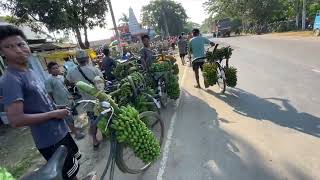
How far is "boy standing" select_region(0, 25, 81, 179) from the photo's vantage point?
2709 mm

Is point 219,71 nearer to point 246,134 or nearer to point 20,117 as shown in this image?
point 246,134

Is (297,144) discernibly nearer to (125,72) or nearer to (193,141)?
(193,141)

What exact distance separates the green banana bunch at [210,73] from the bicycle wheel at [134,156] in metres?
3.84

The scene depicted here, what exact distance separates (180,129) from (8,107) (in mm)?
4038

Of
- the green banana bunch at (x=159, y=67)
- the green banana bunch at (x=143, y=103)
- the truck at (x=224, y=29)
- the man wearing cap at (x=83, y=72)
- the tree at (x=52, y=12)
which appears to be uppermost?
the tree at (x=52, y=12)

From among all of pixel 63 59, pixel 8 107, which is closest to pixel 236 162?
pixel 8 107

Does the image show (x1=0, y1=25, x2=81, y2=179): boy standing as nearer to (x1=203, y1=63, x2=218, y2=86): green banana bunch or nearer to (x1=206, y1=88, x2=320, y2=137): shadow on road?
(x1=206, y1=88, x2=320, y2=137): shadow on road

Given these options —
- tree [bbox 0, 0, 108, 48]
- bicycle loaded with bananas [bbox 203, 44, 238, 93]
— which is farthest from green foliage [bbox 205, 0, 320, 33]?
bicycle loaded with bananas [bbox 203, 44, 238, 93]

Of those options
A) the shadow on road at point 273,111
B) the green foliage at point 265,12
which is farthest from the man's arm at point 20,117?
the green foliage at point 265,12

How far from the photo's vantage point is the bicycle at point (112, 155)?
236cm

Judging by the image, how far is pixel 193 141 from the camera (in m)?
5.50

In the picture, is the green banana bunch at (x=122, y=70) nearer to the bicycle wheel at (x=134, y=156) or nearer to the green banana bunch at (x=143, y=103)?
the green banana bunch at (x=143, y=103)

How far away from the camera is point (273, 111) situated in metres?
Result: 6.41

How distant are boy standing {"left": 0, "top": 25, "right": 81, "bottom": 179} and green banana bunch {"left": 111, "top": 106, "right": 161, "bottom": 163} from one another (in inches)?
27.8
